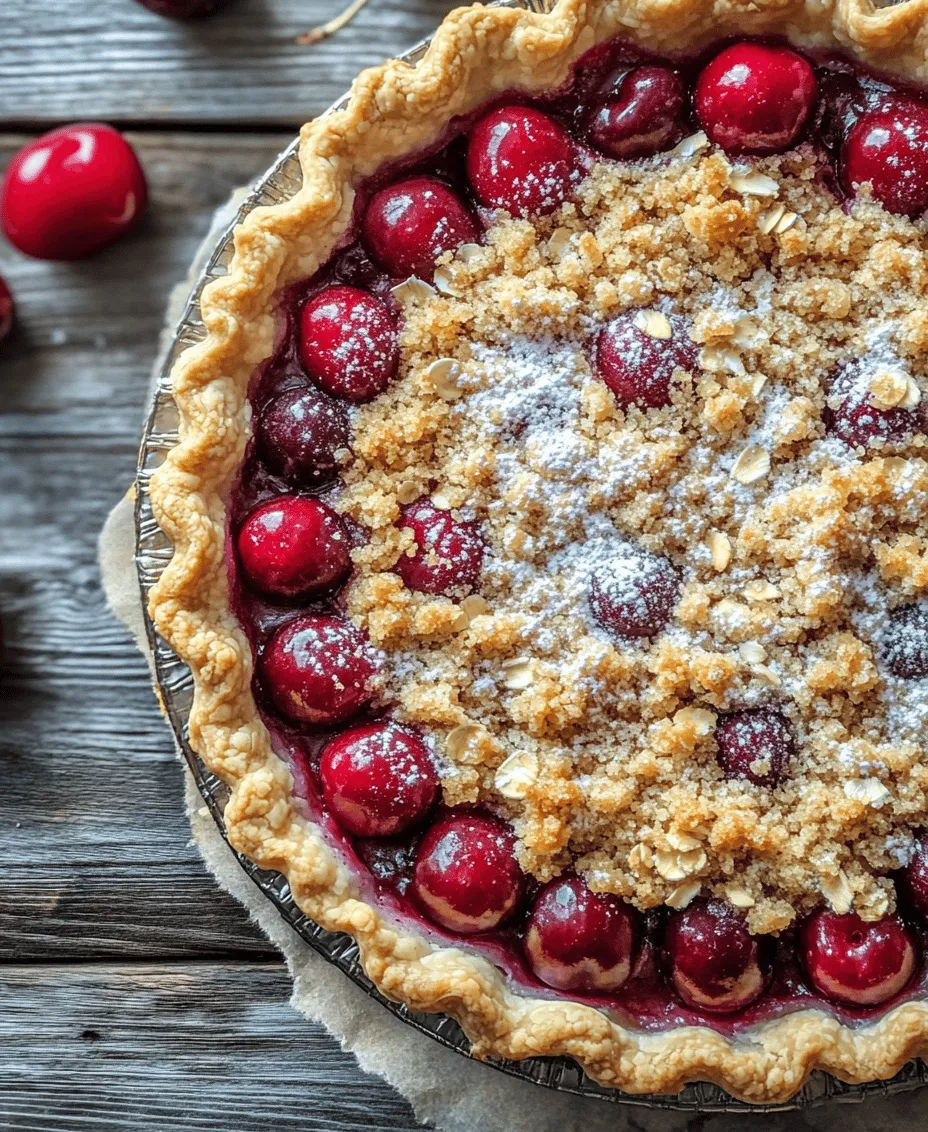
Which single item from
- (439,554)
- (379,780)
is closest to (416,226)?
(439,554)

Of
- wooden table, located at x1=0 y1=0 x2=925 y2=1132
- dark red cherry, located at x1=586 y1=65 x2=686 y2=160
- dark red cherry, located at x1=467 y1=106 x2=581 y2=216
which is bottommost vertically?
wooden table, located at x1=0 y1=0 x2=925 y2=1132

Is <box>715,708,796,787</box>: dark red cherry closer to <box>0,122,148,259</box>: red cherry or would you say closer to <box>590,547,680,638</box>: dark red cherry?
<box>590,547,680,638</box>: dark red cherry

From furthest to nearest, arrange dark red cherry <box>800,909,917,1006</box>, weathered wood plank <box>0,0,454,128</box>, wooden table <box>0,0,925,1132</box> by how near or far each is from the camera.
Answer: weathered wood plank <box>0,0,454,128</box>
wooden table <box>0,0,925,1132</box>
dark red cherry <box>800,909,917,1006</box>

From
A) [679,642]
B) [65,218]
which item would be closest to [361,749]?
[679,642]

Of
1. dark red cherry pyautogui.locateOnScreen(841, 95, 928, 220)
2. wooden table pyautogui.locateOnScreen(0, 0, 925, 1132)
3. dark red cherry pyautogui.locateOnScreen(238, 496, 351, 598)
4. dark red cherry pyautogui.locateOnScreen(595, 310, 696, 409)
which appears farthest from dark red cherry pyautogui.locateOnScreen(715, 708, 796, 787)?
wooden table pyautogui.locateOnScreen(0, 0, 925, 1132)

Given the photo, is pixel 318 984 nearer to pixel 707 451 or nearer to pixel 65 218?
pixel 707 451

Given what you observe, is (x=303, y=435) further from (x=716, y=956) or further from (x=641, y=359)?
A: (x=716, y=956)
